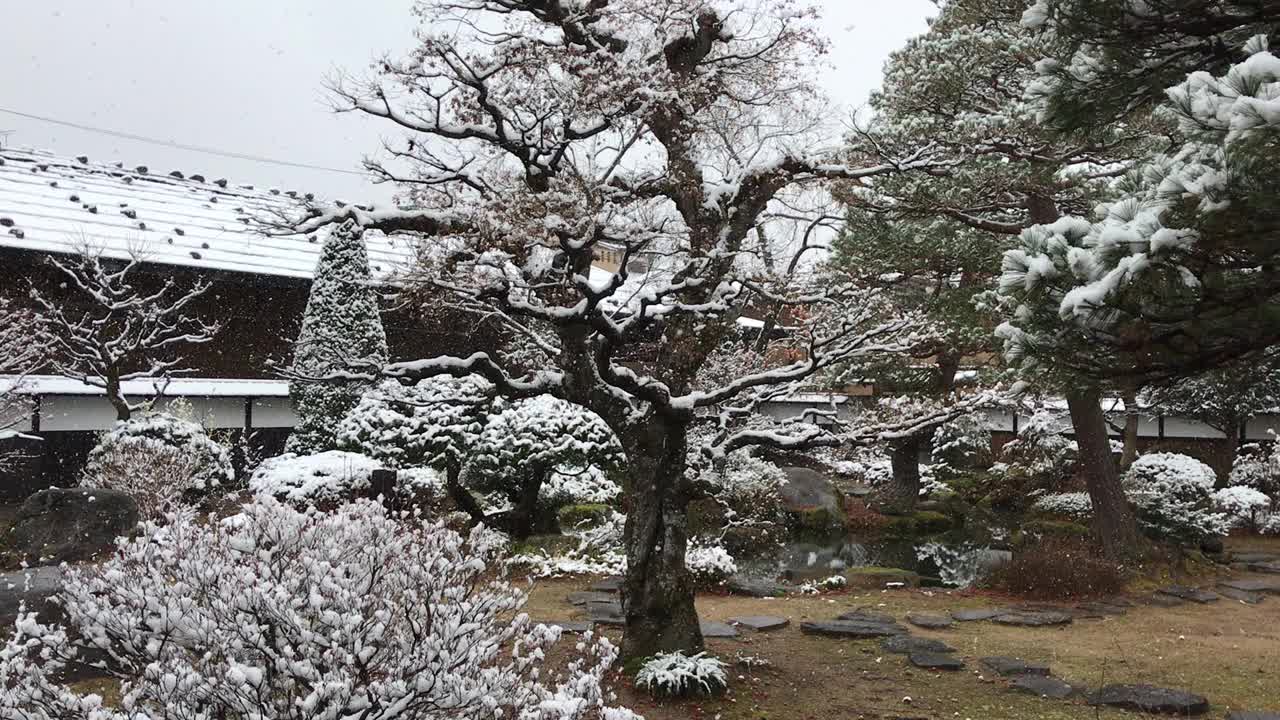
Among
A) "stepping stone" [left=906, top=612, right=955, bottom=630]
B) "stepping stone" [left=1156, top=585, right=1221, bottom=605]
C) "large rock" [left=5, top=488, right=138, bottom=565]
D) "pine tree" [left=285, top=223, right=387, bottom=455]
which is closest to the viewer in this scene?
"stepping stone" [left=906, top=612, right=955, bottom=630]

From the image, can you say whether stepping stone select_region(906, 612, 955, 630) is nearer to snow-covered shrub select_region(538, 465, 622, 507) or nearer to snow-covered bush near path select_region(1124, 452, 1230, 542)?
snow-covered bush near path select_region(1124, 452, 1230, 542)

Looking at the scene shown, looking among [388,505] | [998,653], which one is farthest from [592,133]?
[388,505]

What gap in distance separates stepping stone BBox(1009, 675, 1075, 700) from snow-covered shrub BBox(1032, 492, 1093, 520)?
9.18 metres

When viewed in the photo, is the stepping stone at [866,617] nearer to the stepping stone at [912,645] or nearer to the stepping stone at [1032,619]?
the stepping stone at [912,645]

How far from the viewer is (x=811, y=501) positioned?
1605cm

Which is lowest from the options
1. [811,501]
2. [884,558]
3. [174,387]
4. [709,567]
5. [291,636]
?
[884,558]

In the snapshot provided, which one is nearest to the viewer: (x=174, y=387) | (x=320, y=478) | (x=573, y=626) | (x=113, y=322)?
(x=573, y=626)

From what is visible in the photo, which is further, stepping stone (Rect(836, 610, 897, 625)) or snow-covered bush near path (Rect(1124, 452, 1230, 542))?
snow-covered bush near path (Rect(1124, 452, 1230, 542))

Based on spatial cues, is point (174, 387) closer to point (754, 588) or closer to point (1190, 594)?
point (754, 588)

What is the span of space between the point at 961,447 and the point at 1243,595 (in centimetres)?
939

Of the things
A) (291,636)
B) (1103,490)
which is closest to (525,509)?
(1103,490)

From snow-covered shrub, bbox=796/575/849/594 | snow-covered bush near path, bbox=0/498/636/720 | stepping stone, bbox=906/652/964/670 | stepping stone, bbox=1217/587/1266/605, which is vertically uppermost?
snow-covered bush near path, bbox=0/498/636/720

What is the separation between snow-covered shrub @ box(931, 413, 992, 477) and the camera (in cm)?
1859

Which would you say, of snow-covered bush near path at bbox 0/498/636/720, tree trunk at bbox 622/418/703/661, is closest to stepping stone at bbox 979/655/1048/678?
tree trunk at bbox 622/418/703/661
